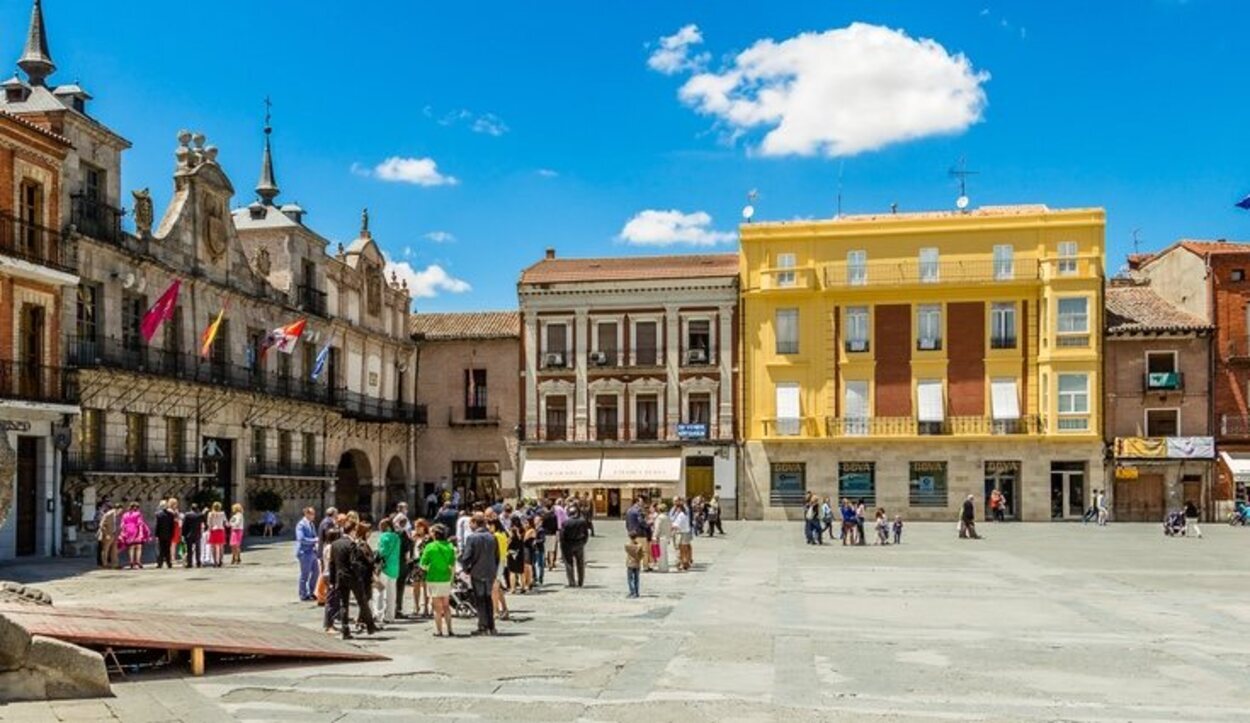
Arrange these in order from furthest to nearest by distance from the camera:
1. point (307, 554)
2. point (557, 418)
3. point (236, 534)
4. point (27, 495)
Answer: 1. point (557, 418)
2. point (27, 495)
3. point (236, 534)
4. point (307, 554)

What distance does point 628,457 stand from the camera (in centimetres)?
5234

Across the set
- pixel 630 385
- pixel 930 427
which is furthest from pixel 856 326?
pixel 630 385

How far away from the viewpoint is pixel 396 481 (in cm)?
5634

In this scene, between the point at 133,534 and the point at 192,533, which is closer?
the point at 133,534

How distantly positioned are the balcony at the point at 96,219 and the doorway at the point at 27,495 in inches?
240

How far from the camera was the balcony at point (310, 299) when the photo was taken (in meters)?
45.9

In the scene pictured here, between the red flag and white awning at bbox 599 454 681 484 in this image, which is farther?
white awning at bbox 599 454 681 484

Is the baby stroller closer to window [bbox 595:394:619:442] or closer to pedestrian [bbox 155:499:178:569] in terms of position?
window [bbox 595:394:619:442]

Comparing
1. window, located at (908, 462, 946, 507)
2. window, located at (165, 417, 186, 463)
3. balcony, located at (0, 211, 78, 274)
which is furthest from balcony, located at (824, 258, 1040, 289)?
balcony, located at (0, 211, 78, 274)

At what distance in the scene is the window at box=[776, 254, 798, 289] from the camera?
51688 mm

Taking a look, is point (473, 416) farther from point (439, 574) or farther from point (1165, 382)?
point (439, 574)

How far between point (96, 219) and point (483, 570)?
2143cm

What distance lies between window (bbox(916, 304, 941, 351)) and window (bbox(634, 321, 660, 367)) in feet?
35.4

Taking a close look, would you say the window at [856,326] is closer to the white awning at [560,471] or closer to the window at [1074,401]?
the window at [1074,401]
